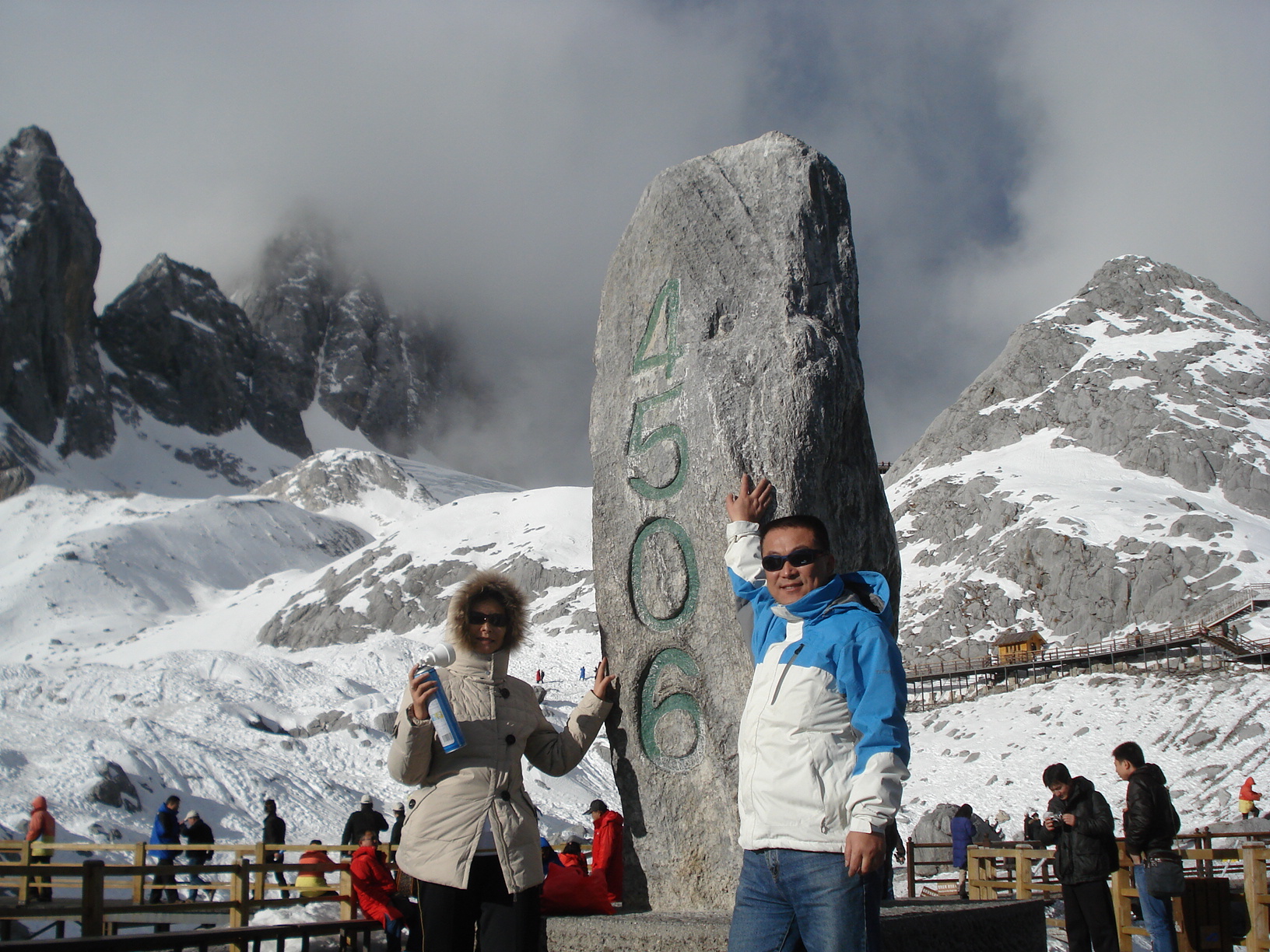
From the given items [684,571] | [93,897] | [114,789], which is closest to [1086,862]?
[684,571]

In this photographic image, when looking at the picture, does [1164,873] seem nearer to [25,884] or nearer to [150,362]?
[25,884]

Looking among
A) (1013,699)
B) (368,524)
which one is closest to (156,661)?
(1013,699)

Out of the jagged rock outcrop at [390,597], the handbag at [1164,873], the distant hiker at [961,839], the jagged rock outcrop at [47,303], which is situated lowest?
the distant hiker at [961,839]

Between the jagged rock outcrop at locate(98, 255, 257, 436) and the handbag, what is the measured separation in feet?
454

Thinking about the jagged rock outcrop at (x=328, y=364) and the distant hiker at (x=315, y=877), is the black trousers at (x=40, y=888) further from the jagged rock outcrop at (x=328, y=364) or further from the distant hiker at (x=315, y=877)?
the jagged rock outcrop at (x=328, y=364)

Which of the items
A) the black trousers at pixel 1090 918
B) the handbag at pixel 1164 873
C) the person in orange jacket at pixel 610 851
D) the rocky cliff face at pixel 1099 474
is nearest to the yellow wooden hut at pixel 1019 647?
the rocky cliff face at pixel 1099 474

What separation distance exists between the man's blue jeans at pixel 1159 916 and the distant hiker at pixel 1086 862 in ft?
0.76

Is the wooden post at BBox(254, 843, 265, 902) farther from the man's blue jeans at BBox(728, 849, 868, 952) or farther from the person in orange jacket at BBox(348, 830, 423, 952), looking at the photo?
the man's blue jeans at BBox(728, 849, 868, 952)

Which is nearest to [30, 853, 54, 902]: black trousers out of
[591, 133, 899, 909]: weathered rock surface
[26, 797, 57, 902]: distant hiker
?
[26, 797, 57, 902]: distant hiker

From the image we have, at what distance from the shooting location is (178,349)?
138625 mm

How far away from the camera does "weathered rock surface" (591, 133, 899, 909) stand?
5.11m

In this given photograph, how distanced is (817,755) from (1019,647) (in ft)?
138

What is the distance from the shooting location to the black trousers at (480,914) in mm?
3855

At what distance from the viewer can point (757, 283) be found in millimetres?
5633
